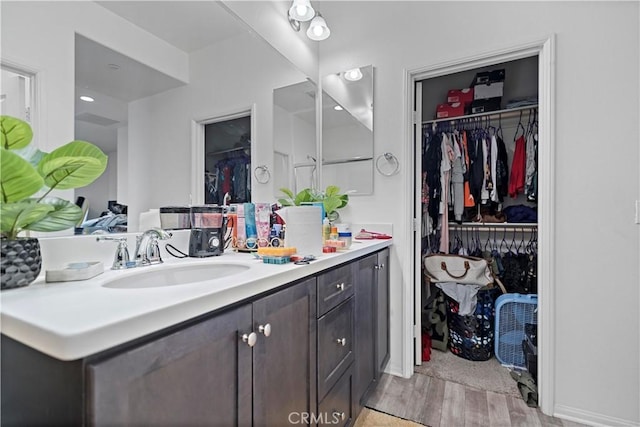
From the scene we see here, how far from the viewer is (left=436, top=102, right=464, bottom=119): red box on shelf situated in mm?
2791

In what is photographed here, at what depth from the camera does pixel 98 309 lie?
0.56m

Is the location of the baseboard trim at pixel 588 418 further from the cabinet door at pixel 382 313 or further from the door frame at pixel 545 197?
the cabinet door at pixel 382 313

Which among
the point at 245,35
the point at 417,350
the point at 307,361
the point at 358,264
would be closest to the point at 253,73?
the point at 245,35

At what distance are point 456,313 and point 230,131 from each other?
79.9 inches

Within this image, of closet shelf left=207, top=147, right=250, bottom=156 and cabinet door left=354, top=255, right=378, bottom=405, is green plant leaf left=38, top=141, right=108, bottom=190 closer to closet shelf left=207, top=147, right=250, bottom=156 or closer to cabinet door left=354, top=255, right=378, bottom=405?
closet shelf left=207, top=147, right=250, bottom=156

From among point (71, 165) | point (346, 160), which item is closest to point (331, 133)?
point (346, 160)

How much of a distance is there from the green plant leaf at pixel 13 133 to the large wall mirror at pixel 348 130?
169 centimetres

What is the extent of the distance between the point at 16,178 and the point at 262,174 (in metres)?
1.19

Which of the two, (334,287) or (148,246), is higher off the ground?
(148,246)

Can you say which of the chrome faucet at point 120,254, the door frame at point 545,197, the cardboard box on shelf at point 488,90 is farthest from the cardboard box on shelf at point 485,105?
the chrome faucet at point 120,254

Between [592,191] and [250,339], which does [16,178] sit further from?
[592,191]

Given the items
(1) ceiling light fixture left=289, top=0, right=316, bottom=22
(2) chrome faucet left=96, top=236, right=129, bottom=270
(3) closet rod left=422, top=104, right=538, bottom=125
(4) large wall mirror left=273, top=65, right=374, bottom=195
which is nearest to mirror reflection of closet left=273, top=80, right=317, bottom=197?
(4) large wall mirror left=273, top=65, right=374, bottom=195

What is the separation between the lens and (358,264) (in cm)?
149

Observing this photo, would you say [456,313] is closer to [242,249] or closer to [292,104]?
[242,249]
